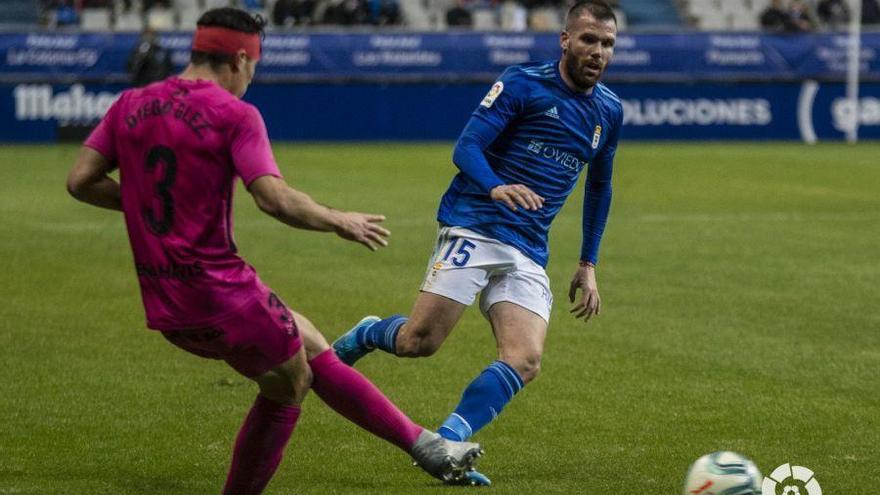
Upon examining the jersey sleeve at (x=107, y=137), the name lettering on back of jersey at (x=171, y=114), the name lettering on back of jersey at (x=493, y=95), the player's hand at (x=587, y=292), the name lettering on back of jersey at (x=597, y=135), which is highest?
the name lettering on back of jersey at (x=171, y=114)

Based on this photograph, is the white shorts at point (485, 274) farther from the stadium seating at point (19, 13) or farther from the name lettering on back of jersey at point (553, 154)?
the stadium seating at point (19, 13)

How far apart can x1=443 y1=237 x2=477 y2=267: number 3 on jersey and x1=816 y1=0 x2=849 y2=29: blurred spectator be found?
33.0 meters

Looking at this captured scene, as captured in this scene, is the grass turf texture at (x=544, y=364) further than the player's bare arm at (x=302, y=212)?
Yes

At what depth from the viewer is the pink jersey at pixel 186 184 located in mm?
5254

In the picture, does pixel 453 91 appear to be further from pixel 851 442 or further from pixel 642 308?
pixel 851 442

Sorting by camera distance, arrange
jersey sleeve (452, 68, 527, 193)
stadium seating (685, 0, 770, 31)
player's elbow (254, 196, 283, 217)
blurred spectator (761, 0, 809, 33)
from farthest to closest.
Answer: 1. stadium seating (685, 0, 770, 31)
2. blurred spectator (761, 0, 809, 33)
3. jersey sleeve (452, 68, 527, 193)
4. player's elbow (254, 196, 283, 217)

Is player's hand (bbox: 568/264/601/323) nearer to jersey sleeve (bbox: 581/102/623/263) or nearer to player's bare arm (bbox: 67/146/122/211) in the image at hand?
jersey sleeve (bbox: 581/102/623/263)

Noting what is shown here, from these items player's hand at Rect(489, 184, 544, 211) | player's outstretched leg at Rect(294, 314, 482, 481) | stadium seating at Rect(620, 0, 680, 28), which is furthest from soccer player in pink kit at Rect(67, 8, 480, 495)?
stadium seating at Rect(620, 0, 680, 28)

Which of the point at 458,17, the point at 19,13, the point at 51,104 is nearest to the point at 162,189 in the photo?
the point at 51,104

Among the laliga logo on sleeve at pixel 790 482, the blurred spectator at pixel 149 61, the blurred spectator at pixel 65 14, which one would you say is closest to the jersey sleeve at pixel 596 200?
the laliga logo on sleeve at pixel 790 482

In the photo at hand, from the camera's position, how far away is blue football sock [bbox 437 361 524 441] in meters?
6.41

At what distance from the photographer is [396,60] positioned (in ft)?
111

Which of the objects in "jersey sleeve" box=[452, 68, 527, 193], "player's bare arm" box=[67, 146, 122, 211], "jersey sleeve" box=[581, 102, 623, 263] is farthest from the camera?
"jersey sleeve" box=[581, 102, 623, 263]

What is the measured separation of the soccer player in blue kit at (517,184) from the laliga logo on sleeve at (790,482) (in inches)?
44.3
